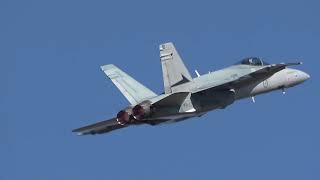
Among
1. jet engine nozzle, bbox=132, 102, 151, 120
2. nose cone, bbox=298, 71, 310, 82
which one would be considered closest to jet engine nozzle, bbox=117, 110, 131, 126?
jet engine nozzle, bbox=132, 102, 151, 120

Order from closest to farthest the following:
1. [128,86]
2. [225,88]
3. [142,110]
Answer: [142,110] < [225,88] < [128,86]

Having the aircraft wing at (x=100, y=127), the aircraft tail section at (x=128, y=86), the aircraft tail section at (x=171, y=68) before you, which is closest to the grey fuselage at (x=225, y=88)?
the aircraft tail section at (x=171, y=68)

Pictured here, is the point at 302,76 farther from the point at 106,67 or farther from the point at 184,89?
the point at 106,67

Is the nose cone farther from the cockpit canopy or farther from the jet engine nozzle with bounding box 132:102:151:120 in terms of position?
the jet engine nozzle with bounding box 132:102:151:120

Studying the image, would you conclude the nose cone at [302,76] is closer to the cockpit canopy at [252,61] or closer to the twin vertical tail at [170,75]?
the cockpit canopy at [252,61]

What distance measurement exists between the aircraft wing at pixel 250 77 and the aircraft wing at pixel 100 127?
543 cm

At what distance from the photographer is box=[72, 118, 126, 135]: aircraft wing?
1805 inches

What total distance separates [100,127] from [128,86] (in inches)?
111

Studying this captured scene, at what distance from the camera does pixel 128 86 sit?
1768 inches

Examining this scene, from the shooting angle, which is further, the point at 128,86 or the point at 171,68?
the point at 128,86

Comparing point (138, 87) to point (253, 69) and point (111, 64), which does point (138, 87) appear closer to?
point (111, 64)

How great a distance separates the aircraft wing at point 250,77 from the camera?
4363 cm

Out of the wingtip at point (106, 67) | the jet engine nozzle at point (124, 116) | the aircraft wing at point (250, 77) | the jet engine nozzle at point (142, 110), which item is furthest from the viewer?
the wingtip at point (106, 67)

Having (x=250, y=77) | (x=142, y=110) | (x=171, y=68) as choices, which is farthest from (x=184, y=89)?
(x=250, y=77)
